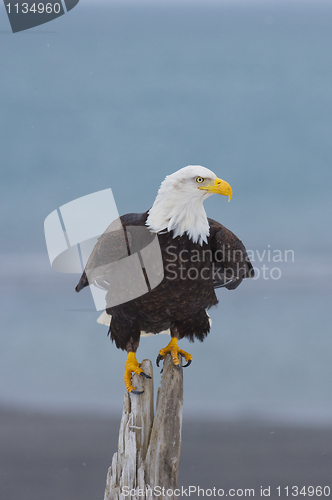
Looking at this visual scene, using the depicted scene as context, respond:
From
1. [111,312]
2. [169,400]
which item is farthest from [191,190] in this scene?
[169,400]

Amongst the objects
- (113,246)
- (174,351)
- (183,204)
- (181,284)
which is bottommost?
(174,351)

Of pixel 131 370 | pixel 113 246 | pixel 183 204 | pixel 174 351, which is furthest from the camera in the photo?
pixel 174 351

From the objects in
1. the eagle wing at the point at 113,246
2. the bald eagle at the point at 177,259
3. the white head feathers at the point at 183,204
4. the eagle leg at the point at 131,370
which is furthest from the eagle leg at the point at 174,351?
the white head feathers at the point at 183,204

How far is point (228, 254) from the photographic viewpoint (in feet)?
11.1

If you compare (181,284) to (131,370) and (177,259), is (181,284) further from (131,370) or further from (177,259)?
(131,370)

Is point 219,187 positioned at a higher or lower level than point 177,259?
higher

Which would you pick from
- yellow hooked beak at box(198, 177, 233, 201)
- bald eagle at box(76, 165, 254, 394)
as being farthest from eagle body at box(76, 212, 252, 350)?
yellow hooked beak at box(198, 177, 233, 201)

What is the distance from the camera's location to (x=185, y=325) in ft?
12.0

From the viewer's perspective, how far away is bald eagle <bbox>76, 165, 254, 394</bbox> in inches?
123

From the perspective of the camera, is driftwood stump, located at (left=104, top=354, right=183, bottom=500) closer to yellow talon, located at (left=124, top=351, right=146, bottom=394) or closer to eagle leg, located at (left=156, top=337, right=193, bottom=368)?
yellow talon, located at (left=124, top=351, right=146, bottom=394)

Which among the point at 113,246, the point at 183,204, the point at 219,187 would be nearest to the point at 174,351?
the point at 113,246

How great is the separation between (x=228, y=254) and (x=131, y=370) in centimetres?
112

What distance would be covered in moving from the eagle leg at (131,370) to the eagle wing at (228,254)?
0.91 m

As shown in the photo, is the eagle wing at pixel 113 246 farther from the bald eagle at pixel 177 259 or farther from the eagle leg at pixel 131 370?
the eagle leg at pixel 131 370
